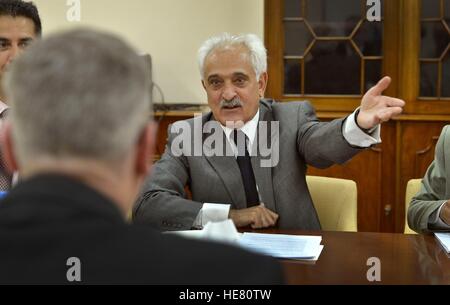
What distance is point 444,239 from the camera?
1.77 m

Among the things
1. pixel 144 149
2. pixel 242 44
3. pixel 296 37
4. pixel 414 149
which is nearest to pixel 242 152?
pixel 242 44

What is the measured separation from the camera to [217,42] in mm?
2383

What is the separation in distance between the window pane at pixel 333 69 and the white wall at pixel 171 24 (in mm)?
505

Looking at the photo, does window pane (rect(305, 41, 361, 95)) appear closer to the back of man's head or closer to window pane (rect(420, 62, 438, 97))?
window pane (rect(420, 62, 438, 97))

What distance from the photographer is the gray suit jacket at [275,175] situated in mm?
2170

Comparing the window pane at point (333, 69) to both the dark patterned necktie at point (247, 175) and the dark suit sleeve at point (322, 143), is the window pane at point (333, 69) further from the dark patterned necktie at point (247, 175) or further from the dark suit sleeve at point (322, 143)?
the dark patterned necktie at point (247, 175)

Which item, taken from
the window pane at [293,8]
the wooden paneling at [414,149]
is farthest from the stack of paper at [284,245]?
the window pane at [293,8]

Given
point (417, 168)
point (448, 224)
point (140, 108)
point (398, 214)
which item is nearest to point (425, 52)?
point (417, 168)

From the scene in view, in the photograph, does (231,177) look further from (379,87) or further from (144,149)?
(144,149)

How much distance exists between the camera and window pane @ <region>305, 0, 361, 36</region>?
14.4 ft

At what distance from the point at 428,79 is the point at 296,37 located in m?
0.97

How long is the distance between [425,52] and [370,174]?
36.7 inches

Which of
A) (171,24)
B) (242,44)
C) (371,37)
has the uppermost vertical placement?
(171,24)

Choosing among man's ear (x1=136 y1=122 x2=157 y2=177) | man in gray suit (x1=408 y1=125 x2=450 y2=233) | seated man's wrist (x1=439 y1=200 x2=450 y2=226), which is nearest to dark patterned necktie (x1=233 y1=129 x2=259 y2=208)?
man in gray suit (x1=408 y1=125 x2=450 y2=233)
